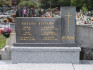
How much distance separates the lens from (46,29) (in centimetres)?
843

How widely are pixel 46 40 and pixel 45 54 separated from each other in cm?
66

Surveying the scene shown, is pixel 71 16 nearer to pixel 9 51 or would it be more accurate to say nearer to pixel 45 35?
pixel 45 35

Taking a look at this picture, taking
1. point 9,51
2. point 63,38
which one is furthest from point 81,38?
point 9,51

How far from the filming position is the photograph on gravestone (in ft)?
27.5

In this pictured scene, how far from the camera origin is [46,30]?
8.44 metres

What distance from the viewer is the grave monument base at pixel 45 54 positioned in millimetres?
8172
